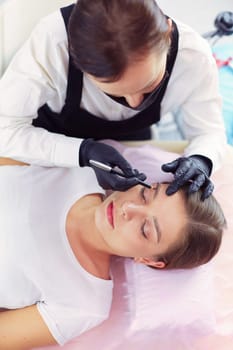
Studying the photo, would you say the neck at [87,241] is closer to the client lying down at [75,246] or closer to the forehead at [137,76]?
the client lying down at [75,246]

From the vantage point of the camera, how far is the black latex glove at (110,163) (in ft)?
3.56

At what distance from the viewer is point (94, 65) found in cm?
85

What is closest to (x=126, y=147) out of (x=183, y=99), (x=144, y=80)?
(x=183, y=99)

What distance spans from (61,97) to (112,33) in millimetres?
406

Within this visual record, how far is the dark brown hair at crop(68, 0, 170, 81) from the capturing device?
31.9 inches

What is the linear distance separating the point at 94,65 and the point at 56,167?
1.46ft

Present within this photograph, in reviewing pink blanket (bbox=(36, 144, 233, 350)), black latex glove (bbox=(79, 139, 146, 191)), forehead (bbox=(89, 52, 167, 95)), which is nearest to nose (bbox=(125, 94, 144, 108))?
forehead (bbox=(89, 52, 167, 95))

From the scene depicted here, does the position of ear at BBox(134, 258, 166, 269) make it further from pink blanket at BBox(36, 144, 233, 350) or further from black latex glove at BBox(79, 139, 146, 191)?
black latex glove at BBox(79, 139, 146, 191)

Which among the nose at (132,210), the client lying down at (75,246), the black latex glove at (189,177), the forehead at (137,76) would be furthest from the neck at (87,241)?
the forehead at (137,76)

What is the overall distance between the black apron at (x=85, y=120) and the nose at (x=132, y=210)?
268 millimetres

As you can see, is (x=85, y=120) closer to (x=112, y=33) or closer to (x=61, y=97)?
(x=61, y=97)

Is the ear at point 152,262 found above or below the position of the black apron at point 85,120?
below

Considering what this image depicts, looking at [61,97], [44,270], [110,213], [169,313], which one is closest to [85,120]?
[61,97]

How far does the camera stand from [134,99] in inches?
39.6
